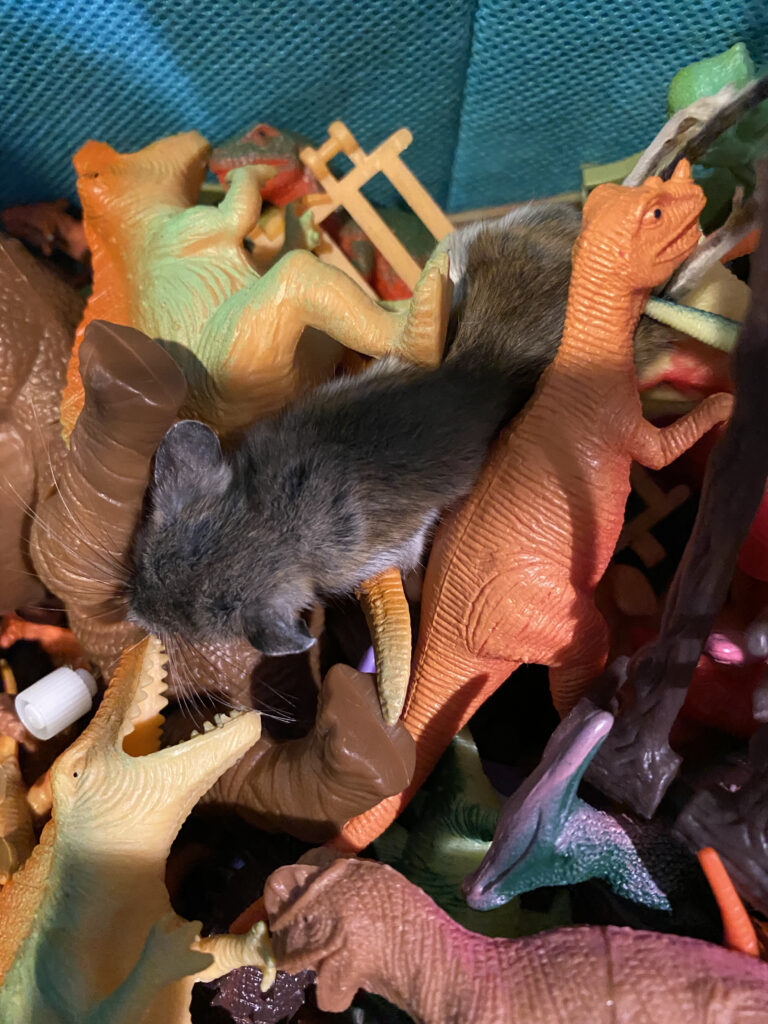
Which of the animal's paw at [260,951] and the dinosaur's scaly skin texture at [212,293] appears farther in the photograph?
the dinosaur's scaly skin texture at [212,293]

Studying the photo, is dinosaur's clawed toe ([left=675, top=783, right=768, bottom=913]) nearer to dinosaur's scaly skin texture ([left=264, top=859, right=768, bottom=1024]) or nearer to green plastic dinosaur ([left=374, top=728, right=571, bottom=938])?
dinosaur's scaly skin texture ([left=264, top=859, right=768, bottom=1024])

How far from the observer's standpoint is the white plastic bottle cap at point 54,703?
0.91m

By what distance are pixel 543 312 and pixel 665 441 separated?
0.80 feet

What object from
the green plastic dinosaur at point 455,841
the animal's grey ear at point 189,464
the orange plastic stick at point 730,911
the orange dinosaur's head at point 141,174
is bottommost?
the green plastic dinosaur at point 455,841

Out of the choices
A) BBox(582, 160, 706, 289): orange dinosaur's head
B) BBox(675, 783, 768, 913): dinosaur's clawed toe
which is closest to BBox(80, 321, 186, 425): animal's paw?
BBox(582, 160, 706, 289): orange dinosaur's head

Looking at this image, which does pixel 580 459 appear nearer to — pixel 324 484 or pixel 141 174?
pixel 324 484

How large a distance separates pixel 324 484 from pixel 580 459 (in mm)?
276

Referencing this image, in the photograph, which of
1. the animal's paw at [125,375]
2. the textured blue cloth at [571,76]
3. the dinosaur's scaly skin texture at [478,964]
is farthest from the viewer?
the textured blue cloth at [571,76]

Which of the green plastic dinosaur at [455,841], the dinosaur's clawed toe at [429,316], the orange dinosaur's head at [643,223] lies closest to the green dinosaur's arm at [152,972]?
the green plastic dinosaur at [455,841]

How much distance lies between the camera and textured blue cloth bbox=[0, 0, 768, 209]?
3.30 feet

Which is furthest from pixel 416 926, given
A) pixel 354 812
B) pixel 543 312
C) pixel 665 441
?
pixel 543 312

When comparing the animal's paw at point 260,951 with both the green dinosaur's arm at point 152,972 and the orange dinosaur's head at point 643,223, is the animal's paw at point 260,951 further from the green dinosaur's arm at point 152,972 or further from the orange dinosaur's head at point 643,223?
the orange dinosaur's head at point 643,223

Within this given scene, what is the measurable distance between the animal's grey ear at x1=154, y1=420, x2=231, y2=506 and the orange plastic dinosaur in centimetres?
28

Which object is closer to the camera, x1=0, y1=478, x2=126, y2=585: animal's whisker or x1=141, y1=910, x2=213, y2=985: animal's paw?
x1=141, y1=910, x2=213, y2=985: animal's paw
